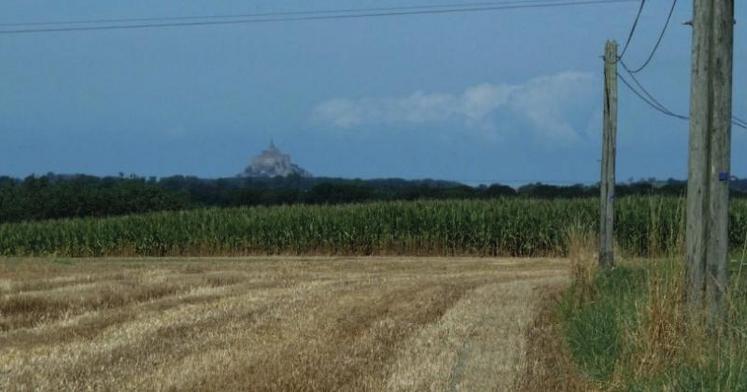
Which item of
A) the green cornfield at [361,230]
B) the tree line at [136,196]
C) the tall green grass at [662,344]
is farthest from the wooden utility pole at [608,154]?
the tree line at [136,196]

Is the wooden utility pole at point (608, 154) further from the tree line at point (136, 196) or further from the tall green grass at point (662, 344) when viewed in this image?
the tree line at point (136, 196)

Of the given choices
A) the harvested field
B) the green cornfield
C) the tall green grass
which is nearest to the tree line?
the green cornfield

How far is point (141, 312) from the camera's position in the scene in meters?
15.5

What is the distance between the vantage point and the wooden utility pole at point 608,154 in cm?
2284

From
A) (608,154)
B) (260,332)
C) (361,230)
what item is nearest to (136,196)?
(361,230)

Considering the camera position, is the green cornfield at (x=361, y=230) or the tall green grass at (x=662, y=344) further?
the green cornfield at (x=361, y=230)

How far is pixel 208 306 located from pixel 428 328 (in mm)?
3860

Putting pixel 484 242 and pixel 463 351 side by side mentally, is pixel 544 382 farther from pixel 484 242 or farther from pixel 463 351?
pixel 484 242

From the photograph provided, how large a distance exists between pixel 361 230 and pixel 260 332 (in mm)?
26635

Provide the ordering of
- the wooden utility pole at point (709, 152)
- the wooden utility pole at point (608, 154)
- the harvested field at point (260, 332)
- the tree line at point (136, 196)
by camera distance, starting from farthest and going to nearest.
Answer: the tree line at point (136, 196) → the wooden utility pole at point (608, 154) → the wooden utility pole at point (709, 152) → the harvested field at point (260, 332)

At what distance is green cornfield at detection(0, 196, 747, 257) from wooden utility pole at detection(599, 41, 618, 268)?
12940mm

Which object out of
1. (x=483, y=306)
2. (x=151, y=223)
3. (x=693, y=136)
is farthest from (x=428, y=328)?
(x=151, y=223)

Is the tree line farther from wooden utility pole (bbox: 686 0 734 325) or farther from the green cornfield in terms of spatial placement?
wooden utility pole (bbox: 686 0 734 325)

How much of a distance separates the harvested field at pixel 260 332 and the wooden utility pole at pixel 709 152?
6.72ft
